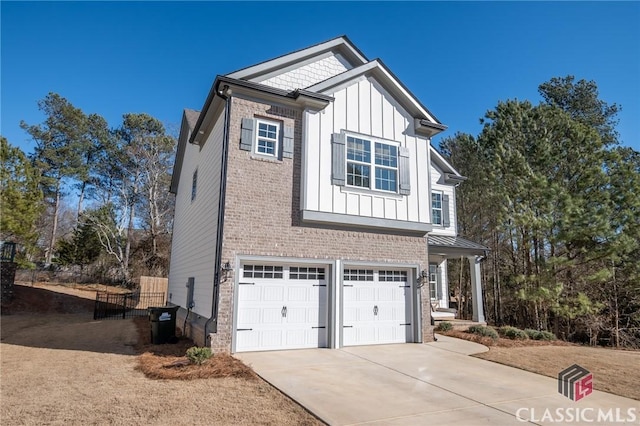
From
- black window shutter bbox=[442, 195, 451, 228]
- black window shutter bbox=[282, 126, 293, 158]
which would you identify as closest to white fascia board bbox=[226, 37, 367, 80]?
black window shutter bbox=[282, 126, 293, 158]

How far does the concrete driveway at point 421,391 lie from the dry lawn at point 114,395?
0.59 m

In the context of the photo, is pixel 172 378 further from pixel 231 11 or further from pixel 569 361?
pixel 231 11

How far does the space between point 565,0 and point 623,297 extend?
13.8m

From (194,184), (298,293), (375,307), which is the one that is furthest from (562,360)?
(194,184)

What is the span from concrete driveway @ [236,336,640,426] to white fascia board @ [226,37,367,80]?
7.51 m

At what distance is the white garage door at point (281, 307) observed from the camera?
9.27 m

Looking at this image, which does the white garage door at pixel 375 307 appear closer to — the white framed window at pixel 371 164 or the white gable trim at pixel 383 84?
the white framed window at pixel 371 164

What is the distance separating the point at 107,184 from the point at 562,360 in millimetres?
38283

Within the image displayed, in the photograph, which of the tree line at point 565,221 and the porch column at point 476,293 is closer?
the tree line at point 565,221

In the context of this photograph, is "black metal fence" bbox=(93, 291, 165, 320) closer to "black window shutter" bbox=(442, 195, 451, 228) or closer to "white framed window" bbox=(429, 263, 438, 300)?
"white framed window" bbox=(429, 263, 438, 300)

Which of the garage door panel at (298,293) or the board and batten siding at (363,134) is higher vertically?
the board and batten siding at (363,134)

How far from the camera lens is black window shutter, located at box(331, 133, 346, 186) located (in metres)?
10.5

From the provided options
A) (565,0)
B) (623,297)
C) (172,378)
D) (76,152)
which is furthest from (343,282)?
(76,152)

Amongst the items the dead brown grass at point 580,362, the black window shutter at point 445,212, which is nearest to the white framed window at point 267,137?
the dead brown grass at point 580,362
